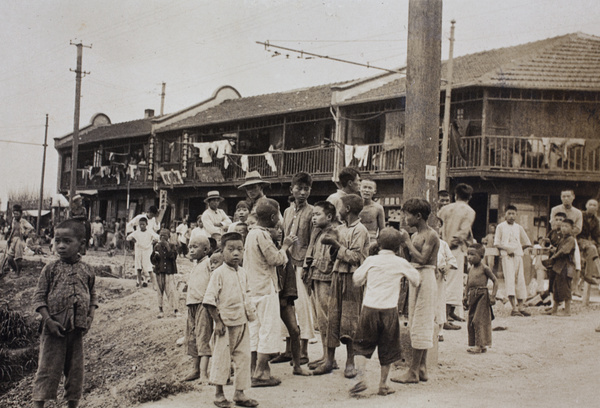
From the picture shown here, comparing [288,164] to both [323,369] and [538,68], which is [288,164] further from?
[323,369]

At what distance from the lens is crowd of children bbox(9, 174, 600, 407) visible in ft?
16.0

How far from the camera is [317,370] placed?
5637mm

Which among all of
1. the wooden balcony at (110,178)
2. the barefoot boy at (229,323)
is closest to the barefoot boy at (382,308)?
the barefoot boy at (229,323)

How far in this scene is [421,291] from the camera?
5.45 metres

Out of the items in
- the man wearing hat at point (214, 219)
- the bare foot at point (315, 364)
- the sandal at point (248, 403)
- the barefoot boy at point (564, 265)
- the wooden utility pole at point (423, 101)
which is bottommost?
the sandal at point (248, 403)

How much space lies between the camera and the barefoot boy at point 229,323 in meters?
4.93

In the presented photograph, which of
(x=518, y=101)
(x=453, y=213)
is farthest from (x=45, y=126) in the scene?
(x=453, y=213)

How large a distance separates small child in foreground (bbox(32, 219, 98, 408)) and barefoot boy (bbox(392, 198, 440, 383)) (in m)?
2.76

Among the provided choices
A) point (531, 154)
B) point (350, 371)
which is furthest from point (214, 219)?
point (531, 154)

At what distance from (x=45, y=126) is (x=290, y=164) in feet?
87.4

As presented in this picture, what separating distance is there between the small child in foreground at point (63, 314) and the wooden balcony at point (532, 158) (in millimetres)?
14391

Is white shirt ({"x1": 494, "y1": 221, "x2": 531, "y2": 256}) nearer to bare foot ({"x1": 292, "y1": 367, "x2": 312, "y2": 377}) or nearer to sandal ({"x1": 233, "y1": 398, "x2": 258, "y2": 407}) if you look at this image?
bare foot ({"x1": 292, "y1": 367, "x2": 312, "y2": 377})

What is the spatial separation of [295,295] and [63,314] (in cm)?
213

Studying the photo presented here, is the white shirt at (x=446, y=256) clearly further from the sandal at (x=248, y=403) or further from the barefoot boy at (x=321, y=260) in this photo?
the sandal at (x=248, y=403)
